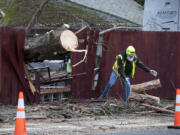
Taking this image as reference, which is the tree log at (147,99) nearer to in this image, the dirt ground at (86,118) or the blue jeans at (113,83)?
the dirt ground at (86,118)

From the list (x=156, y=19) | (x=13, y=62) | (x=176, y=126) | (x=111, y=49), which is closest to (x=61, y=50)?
(x=13, y=62)

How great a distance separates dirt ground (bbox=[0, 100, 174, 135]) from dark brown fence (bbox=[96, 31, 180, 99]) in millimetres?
1801

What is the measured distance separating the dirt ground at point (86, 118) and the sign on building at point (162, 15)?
18.3 feet

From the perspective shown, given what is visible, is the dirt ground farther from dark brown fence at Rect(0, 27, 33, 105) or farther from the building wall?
the building wall

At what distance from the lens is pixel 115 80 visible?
12219mm

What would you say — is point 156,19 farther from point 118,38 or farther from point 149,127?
point 149,127

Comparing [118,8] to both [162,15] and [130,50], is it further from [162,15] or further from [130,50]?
[130,50]

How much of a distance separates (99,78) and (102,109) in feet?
8.72

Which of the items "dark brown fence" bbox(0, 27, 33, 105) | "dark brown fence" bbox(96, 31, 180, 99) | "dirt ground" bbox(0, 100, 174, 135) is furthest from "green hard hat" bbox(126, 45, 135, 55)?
"dark brown fence" bbox(0, 27, 33, 105)

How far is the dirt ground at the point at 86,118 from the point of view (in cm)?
746

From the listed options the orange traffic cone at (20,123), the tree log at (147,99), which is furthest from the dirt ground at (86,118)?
the orange traffic cone at (20,123)

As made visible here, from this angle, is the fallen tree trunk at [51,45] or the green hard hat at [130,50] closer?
the fallen tree trunk at [51,45]

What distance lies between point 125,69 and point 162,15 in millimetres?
4669

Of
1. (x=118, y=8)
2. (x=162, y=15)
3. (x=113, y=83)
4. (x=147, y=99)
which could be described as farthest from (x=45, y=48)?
(x=118, y=8)
